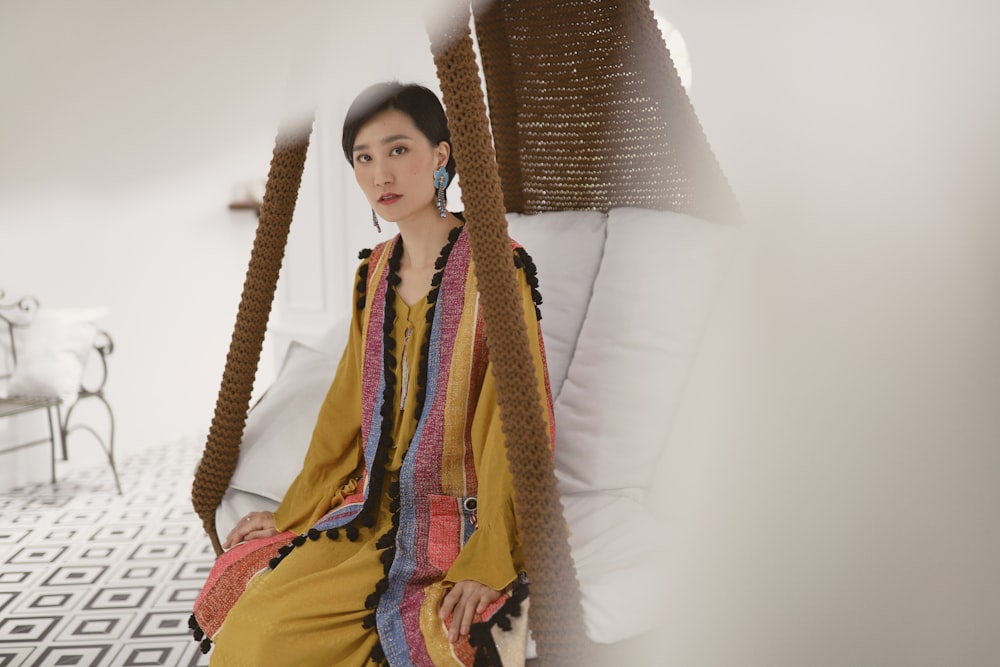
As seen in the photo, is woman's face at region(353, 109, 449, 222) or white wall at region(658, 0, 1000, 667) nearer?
white wall at region(658, 0, 1000, 667)

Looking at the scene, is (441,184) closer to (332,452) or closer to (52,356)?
(332,452)

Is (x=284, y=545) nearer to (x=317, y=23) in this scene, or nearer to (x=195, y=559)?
(x=317, y=23)

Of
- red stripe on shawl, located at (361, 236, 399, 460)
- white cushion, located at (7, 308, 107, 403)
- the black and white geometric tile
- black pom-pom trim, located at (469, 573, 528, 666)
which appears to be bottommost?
the black and white geometric tile

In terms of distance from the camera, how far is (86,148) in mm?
2867

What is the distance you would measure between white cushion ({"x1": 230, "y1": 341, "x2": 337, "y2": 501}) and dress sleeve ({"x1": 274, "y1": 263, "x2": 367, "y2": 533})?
0.04 meters

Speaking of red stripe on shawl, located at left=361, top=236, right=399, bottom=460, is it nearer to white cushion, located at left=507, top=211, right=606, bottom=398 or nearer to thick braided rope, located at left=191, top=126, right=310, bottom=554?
thick braided rope, located at left=191, top=126, right=310, bottom=554

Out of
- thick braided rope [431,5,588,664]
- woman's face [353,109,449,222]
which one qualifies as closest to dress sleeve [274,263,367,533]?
woman's face [353,109,449,222]

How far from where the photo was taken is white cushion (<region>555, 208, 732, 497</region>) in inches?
45.1

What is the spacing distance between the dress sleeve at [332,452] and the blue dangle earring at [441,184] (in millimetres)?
228

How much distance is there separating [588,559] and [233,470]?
21.7 inches

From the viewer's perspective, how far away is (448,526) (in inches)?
36.6

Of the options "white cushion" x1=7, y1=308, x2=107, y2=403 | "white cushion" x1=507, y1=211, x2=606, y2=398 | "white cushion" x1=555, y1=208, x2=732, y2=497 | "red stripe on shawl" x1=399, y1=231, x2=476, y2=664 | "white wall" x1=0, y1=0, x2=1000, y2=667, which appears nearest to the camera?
"white wall" x1=0, y1=0, x2=1000, y2=667

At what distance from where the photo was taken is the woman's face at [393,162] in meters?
0.96

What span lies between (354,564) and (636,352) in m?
0.57
